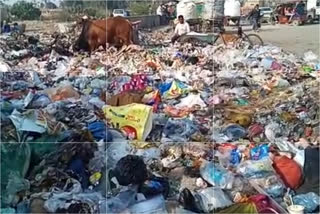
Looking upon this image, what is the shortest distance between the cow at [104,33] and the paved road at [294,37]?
558mm

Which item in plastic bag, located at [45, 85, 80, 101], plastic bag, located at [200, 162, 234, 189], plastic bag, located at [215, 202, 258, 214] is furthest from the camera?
plastic bag, located at [45, 85, 80, 101]

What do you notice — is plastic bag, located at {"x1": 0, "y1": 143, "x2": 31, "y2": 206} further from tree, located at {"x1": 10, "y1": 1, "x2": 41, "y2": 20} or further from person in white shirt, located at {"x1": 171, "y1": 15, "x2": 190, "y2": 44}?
person in white shirt, located at {"x1": 171, "y1": 15, "x2": 190, "y2": 44}

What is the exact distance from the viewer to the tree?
81.3 inches

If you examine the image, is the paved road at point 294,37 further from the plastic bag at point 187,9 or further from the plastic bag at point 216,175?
the plastic bag at point 216,175

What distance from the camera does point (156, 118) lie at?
2596 mm

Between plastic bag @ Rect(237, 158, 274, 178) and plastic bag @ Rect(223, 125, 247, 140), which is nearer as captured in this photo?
plastic bag @ Rect(237, 158, 274, 178)

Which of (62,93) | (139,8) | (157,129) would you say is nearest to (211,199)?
(157,129)

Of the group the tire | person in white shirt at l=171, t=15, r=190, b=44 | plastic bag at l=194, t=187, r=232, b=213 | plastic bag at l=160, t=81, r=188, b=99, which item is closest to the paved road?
the tire

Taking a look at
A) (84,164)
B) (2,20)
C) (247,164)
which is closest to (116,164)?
(84,164)

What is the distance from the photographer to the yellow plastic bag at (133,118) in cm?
239

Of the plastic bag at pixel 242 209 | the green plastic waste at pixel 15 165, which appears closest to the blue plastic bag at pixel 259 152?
the plastic bag at pixel 242 209

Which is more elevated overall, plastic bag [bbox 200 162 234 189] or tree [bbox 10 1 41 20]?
tree [bbox 10 1 41 20]

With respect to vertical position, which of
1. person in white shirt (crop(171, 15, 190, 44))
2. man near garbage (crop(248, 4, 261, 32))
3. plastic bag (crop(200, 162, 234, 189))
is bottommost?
plastic bag (crop(200, 162, 234, 189))

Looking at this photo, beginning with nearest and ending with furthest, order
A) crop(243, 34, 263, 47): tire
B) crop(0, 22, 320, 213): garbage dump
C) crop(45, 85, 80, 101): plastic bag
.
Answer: crop(0, 22, 320, 213): garbage dump → crop(243, 34, 263, 47): tire → crop(45, 85, 80, 101): plastic bag
